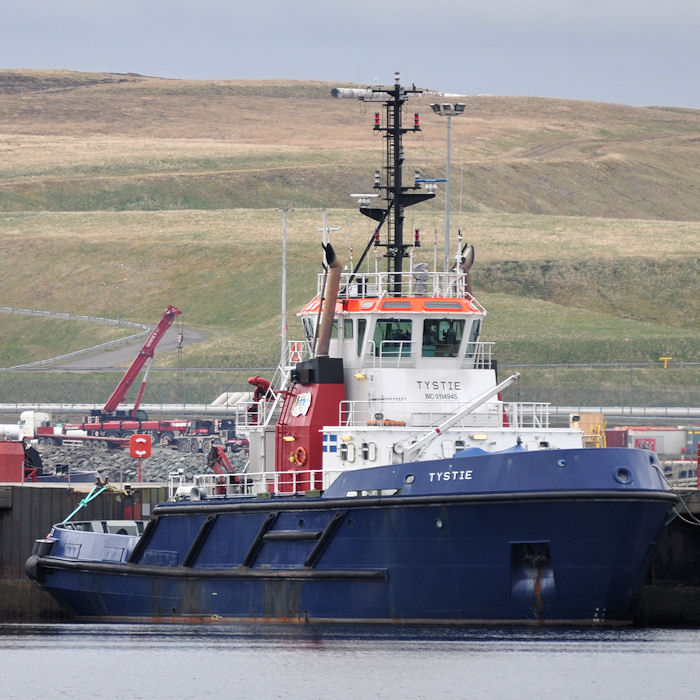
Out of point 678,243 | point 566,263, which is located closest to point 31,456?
point 566,263

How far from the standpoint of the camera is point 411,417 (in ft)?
107

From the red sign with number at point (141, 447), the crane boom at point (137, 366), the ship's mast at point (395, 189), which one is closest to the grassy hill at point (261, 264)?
the crane boom at point (137, 366)

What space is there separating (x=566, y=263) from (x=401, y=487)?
9211cm

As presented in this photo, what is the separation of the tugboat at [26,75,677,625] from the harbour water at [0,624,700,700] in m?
0.56

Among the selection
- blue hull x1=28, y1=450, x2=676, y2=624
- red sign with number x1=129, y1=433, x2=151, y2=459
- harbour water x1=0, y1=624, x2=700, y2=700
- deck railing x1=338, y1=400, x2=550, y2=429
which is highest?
deck railing x1=338, y1=400, x2=550, y2=429

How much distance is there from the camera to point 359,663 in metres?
28.2

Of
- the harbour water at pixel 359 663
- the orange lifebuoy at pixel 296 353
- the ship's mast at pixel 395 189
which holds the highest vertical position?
the ship's mast at pixel 395 189

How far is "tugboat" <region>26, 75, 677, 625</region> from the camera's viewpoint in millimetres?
29703

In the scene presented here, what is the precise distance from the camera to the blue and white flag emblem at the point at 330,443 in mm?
32406

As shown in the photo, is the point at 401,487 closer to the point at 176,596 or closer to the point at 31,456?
the point at 176,596

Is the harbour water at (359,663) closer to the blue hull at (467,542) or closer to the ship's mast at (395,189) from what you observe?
the blue hull at (467,542)

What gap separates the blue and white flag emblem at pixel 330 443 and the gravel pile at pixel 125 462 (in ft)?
86.7

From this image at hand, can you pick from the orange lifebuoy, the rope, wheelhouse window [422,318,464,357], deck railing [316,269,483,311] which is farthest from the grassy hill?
wheelhouse window [422,318,464,357]

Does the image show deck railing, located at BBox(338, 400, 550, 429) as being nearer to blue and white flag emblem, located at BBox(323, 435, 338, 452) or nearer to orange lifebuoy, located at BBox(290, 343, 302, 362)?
blue and white flag emblem, located at BBox(323, 435, 338, 452)
